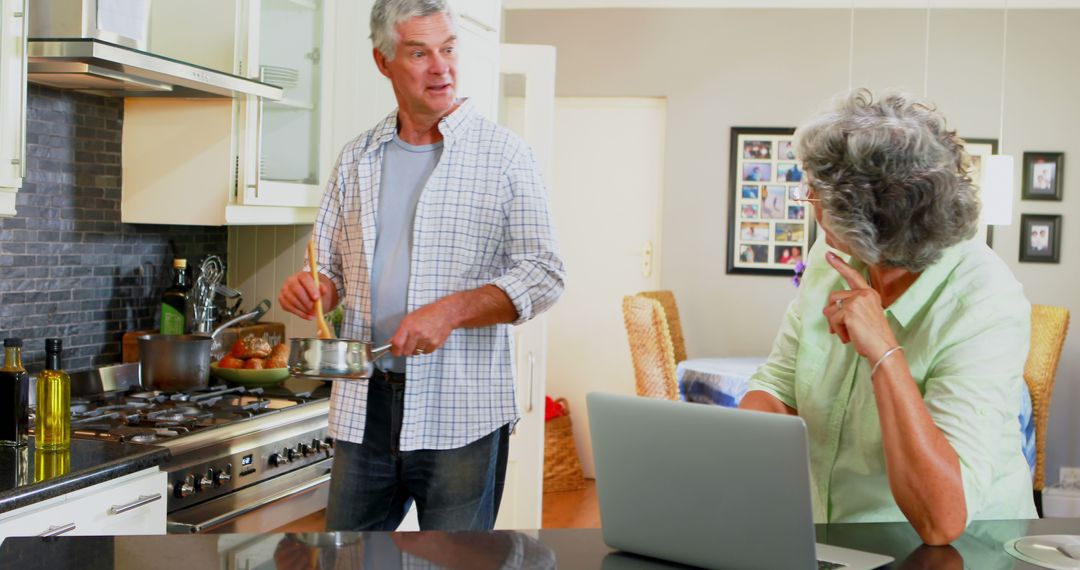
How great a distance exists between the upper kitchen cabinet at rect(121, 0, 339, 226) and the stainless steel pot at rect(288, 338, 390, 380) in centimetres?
131

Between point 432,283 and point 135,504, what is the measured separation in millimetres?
729

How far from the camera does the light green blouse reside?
152 cm

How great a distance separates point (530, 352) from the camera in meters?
3.88

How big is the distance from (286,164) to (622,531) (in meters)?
2.21

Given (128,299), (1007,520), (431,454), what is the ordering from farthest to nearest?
(128,299) → (431,454) → (1007,520)

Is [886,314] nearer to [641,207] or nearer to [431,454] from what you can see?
[431,454]

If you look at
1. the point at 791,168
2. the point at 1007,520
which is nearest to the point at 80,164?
the point at 1007,520

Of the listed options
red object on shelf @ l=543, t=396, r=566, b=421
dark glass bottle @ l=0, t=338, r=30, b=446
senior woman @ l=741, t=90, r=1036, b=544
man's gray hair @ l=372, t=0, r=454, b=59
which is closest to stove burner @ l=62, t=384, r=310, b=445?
dark glass bottle @ l=0, t=338, r=30, b=446

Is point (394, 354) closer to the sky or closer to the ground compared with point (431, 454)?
closer to the sky

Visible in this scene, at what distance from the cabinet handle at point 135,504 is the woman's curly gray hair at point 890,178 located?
1418 millimetres

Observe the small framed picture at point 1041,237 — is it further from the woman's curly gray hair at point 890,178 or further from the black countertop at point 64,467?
the black countertop at point 64,467

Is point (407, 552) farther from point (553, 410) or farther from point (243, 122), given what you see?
point (553, 410)

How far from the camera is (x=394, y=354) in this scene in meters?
1.92

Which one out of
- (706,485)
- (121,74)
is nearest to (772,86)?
(121,74)
